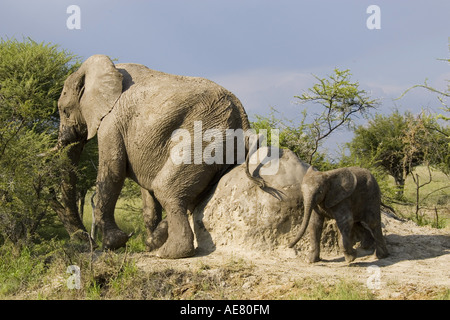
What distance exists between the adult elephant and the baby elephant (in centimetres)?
92

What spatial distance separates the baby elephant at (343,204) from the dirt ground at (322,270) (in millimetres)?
263

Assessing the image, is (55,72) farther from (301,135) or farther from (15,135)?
(301,135)

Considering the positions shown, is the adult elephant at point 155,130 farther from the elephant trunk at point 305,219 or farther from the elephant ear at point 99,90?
the elephant trunk at point 305,219

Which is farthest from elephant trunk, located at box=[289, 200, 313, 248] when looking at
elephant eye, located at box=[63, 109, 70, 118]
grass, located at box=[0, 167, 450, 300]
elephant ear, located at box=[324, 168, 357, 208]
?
elephant eye, located at box=[63, 109, 70, 118]

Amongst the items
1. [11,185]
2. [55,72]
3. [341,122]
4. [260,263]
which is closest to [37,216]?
[11,185]

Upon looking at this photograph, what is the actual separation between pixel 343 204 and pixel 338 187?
0.25 metres

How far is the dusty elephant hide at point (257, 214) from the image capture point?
23.7ft

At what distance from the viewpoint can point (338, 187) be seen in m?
6.89

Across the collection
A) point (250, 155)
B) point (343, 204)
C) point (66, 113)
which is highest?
point (66, 113)

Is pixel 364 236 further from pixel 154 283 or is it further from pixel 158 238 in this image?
pixel 154 283

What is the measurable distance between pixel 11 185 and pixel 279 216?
356cm

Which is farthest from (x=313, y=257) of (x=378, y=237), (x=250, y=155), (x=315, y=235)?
(x=250, y=155)

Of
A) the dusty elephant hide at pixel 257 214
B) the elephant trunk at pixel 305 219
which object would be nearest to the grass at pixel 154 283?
the dusty elephant hide at pixel 257 214

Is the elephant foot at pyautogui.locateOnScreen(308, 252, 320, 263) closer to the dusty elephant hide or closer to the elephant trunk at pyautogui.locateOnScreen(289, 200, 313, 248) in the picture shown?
the dusty elephant hide
